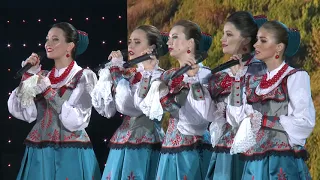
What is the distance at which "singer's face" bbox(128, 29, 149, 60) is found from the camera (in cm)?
498

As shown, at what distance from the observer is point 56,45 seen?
5273 millimetres

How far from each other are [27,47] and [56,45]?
108 cm

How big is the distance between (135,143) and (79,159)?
1.75ft

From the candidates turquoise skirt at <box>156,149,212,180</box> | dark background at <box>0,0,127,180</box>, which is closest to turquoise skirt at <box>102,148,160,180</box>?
turquoise skirt at <box>156,149,212,180</box>

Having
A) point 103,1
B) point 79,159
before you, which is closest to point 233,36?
point 79,159

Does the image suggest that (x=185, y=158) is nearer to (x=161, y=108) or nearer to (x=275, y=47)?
(x=161, y=108)

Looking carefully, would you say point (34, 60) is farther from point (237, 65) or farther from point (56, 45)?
point (237, 65)

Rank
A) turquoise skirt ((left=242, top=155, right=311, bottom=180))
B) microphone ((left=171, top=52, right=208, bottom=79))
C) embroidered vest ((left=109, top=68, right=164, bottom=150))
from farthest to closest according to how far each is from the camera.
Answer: embroidered vest ((left=109, top=68, right=164, bottom=150)), microphone ((left=171, top=52, right=208, bottom=79)), turquoise skirt ((left=242, top=155, right=311, bottom=180))

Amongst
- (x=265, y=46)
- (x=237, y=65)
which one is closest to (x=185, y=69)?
(x=237, y=65)

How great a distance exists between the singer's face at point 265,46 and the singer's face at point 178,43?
2.05 feet

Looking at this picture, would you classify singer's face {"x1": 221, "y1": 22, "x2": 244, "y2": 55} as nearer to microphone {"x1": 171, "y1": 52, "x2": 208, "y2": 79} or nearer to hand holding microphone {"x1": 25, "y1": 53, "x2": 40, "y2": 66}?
microphone {"x1": 171, "y1": 52, "x2": 208, "y2": 79}

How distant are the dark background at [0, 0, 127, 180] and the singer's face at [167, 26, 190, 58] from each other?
5.86 ft

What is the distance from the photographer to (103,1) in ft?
21.2

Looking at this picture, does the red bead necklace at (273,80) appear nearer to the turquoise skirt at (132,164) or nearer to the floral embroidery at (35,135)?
the turquoise skirt at (132,164)
